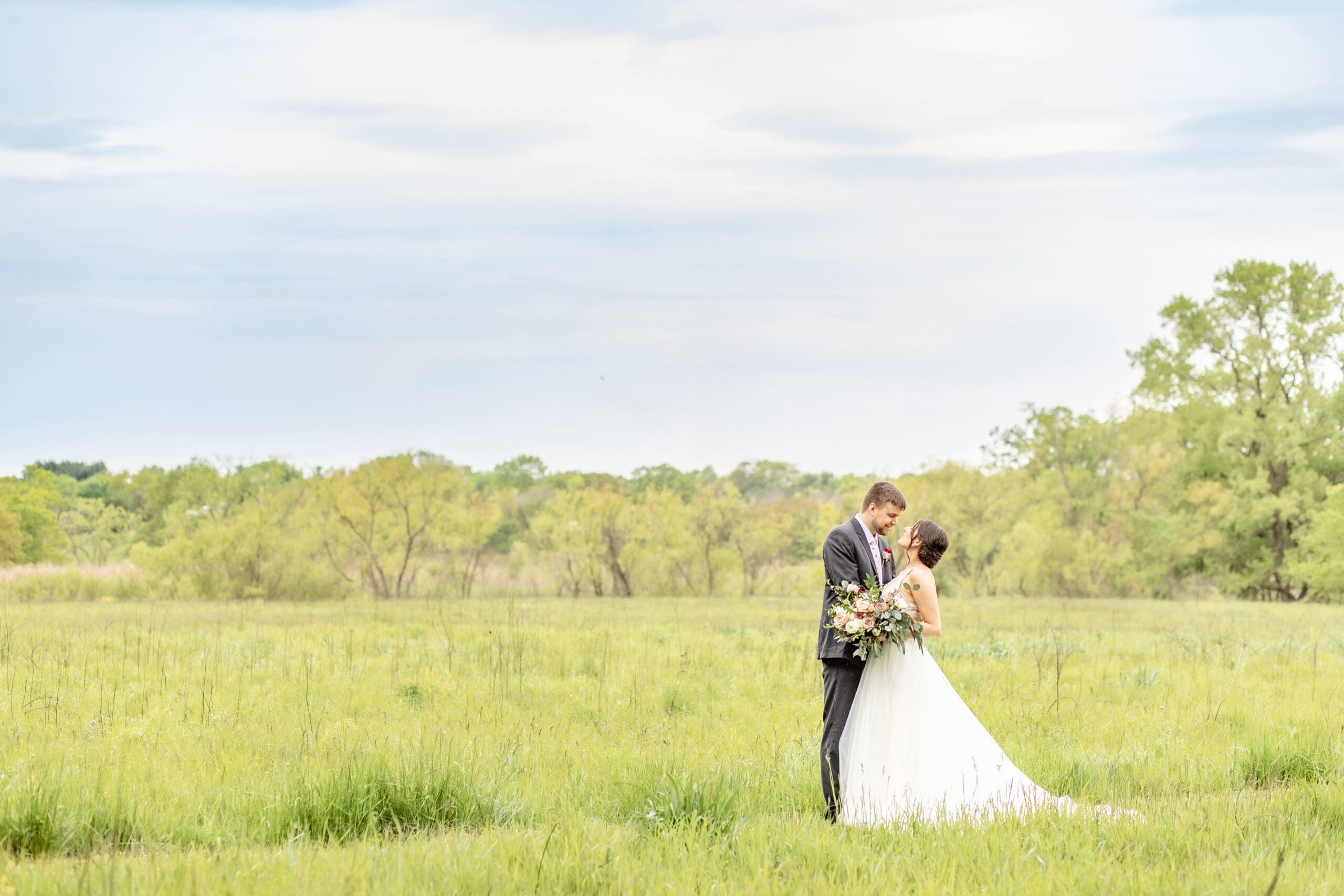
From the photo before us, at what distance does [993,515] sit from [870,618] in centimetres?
4775

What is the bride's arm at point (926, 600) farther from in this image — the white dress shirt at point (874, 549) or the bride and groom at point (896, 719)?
the white dress shirt at point (874, 549)

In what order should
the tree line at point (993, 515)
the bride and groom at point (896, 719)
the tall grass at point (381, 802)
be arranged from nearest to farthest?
1. the tall grass at point (381, 802)
2. the bride and groom at point (896, 719)
3. the tree line at point (993, 515)

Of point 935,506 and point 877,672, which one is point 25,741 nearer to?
point 877,672

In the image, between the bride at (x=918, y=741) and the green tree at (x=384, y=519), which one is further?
the green tree at (x=384, y=519)

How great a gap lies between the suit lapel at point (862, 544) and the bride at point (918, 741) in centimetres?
22

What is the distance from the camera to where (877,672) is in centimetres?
787

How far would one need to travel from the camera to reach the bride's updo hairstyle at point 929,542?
7887mm

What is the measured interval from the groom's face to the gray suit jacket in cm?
15

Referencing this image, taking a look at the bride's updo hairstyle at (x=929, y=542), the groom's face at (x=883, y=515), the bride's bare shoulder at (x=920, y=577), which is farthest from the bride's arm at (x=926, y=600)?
the groom's face at (x=883, y=515)

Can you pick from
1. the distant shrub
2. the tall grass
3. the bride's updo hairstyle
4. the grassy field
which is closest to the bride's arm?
the bride's updo hairstyle

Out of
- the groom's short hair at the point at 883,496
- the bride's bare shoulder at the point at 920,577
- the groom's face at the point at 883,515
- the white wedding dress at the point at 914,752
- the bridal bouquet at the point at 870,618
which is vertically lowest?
→ the white wedding dress at the point at 914,752

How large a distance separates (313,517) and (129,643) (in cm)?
2670

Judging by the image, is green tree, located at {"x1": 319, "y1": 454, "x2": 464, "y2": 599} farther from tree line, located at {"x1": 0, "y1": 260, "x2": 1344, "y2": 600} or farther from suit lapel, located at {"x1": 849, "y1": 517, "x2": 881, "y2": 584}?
suit lapel, located at {"x1": 849, "y1": 517, "x2": 881, "y2": 584}

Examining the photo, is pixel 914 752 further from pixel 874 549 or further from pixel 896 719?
pixel 874 549
